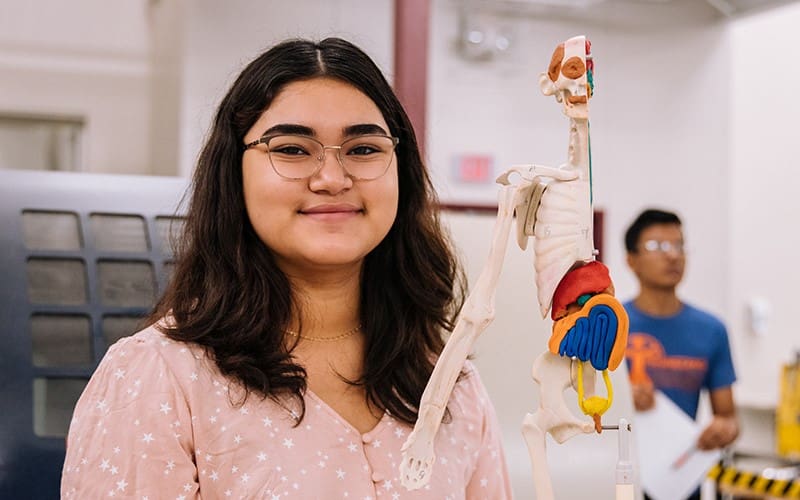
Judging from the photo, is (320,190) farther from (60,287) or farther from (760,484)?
(760,484)

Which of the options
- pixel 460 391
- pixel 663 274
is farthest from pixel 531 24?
pixel 460 391

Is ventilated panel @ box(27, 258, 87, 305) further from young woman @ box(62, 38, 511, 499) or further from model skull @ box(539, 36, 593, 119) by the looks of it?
model skull @ box(539, 36, 593, 119)

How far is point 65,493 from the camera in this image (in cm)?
128

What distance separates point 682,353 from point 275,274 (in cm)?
267

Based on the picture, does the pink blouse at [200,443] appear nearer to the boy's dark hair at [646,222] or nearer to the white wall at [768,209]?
the boy's dark hair at [646,222]

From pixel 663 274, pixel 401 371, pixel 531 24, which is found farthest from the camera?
pixel 531 24

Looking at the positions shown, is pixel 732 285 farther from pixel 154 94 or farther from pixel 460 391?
pixel 460 391

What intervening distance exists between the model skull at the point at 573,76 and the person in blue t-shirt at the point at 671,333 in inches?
109

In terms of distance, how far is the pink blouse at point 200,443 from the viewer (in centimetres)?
125

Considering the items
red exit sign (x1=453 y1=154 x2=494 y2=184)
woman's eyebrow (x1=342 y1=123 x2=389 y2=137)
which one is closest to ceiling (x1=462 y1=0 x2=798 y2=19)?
red exit sign (x1=453 y1=154 x2=494 y2=184)

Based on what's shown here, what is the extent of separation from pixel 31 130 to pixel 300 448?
5.67 m

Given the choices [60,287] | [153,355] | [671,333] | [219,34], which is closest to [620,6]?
[219,34]

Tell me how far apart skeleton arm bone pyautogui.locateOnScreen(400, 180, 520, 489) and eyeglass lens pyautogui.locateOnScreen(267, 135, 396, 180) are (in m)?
0.30

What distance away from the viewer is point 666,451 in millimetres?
3268
